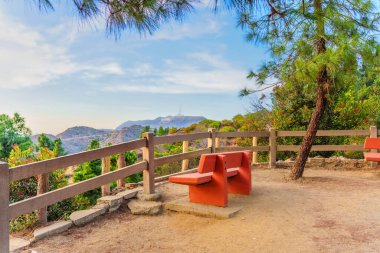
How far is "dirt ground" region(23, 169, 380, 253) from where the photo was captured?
3.74 m

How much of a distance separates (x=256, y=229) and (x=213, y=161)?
3.82ft

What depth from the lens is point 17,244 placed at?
152 inches

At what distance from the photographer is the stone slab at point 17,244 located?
3.74m

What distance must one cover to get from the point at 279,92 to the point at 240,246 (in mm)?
8937

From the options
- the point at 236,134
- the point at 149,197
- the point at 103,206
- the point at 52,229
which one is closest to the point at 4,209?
the point at 52,229

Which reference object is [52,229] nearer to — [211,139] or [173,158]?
[173,158]

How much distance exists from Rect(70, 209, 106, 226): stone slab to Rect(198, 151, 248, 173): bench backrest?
1505 millimetres

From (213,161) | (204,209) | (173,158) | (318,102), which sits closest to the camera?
(204,209)

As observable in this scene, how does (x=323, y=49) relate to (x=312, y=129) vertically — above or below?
above

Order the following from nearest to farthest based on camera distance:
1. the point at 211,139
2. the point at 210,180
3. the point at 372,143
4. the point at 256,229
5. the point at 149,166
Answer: the point at 256,229, the point at 210,180, the point at 149,166, the point at 372,143, the point at 211,139

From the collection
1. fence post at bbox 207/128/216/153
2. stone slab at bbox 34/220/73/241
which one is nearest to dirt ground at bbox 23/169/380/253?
stone slab at bbox 34/220/73/241

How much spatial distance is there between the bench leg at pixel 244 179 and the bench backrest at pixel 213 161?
10cm

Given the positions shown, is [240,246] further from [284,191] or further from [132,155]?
[132,155]

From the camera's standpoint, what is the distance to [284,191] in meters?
6.15
